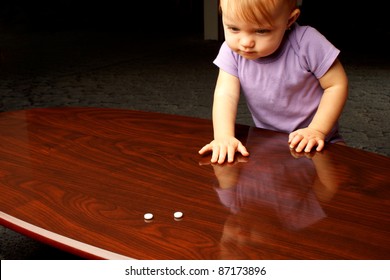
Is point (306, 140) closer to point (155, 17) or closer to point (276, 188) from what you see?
point (276, 188)

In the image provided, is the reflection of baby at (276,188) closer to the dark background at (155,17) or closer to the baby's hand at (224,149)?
the baby's hand at (224,149)

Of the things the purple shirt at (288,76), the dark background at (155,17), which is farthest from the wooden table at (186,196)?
the dark background at (155,17)

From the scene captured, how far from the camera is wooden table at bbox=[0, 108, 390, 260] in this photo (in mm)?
655

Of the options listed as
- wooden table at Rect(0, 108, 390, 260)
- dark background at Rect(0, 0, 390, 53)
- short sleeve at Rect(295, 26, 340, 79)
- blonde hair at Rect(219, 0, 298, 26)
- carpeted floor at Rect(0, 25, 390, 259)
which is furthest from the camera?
dark background at Rect(0, 0, 390, 53)

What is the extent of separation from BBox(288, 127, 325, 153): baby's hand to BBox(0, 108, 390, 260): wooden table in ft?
0.07

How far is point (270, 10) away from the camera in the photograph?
Answer: 37.1 inches

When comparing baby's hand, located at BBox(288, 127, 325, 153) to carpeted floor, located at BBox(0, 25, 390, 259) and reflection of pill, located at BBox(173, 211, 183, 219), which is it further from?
carpeted floor, located at BBox(0, 25, 390, 259)

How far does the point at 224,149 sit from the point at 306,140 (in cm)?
17

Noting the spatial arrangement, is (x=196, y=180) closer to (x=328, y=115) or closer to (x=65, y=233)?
(x=65, y=233)

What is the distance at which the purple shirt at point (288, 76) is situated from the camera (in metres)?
1.13

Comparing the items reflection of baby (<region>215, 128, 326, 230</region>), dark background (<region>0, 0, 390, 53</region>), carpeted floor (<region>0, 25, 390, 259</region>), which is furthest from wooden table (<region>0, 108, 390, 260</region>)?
dark background (<region>0, 0, 390, 53</region>)

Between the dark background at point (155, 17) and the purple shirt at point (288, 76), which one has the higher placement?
the purple shirt at point (288, 76)

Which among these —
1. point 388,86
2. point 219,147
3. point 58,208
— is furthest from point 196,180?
point 388,86

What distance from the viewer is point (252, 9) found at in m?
0.92
